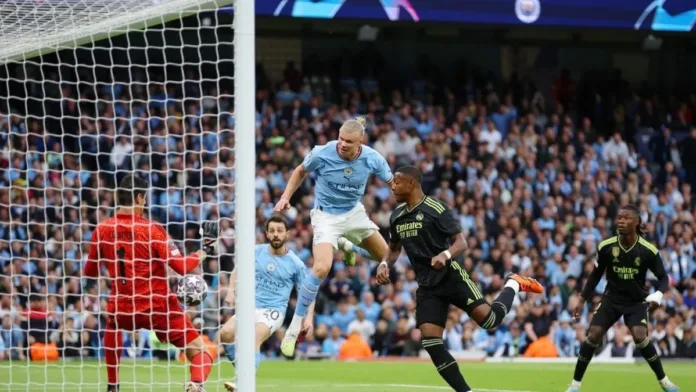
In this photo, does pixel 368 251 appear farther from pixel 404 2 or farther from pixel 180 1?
pixel 404 2

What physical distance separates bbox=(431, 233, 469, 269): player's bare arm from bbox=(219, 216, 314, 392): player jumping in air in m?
2.08

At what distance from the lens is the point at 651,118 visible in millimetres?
27594

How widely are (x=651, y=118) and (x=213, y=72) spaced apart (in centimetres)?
1045

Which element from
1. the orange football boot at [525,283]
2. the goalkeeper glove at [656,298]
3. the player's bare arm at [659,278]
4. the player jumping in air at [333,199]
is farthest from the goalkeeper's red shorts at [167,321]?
the player's bare arm at [659,278]

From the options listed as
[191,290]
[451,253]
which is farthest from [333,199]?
[191,290]

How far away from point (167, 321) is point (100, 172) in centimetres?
919

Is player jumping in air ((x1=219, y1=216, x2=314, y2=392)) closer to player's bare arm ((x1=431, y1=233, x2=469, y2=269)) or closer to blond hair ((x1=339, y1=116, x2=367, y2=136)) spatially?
blond hair ((x1=339, y1=116, x2=367, y2=136))

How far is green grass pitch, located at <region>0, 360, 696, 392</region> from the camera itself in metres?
13.5

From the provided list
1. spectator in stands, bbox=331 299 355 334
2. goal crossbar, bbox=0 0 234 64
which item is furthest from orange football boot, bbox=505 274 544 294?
spectator in stands, bbox=331 299 355 334

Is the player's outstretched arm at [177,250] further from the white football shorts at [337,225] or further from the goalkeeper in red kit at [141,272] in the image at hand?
the white football shorts at [337,225]

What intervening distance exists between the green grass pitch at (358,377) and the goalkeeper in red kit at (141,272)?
1.91 meters

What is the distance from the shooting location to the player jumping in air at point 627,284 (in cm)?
1255

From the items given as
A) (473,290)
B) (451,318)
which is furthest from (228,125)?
(473,290)

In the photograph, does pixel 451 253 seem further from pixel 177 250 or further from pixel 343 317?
pixel 343 317
